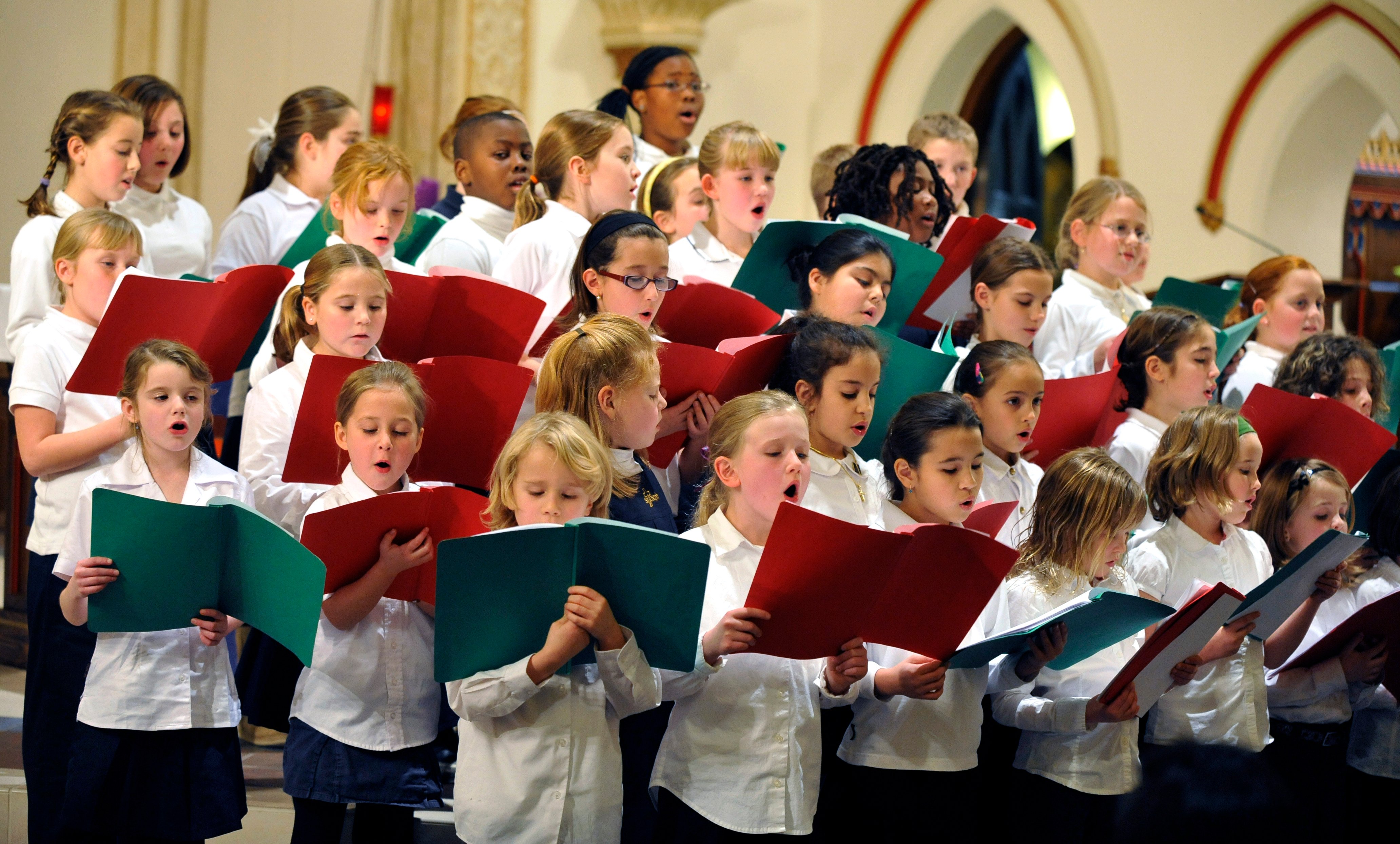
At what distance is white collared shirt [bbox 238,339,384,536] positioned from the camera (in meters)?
2.68

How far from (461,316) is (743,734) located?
106 cm

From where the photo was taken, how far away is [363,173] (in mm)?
3230

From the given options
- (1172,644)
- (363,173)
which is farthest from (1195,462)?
(363,173)

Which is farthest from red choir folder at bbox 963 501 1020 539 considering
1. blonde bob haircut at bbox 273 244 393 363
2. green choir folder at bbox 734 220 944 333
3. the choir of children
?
blonde bob haircut at bbox 273 244 393 363

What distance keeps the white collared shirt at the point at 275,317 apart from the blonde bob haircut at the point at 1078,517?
1.31m

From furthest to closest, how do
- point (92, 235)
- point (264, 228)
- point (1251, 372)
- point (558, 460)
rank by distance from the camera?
1. point (1251, 372)
2. point (264, 228)
3. point (92, 235)
4. point (558, 460)

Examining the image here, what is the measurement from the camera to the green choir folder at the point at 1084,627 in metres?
2.31

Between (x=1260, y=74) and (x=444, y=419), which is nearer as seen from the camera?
(x=444, y=419)

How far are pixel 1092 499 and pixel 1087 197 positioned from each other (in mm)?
1703

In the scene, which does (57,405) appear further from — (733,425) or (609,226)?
(733,425)

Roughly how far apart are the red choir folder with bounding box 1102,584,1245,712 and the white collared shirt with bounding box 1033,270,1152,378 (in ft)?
4.31

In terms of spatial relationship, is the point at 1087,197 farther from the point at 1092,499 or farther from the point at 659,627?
the point at 659,627

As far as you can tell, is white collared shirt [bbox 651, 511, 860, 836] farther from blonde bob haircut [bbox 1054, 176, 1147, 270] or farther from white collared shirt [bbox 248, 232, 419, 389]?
blonde bob haircut [bbox 1054, 176, 1147, 270]

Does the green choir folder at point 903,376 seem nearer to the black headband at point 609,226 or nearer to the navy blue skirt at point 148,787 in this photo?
the black headband at point 609,226
